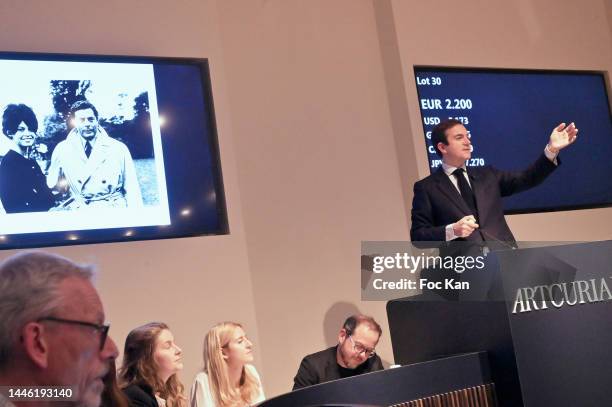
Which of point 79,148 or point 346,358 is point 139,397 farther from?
point 79,148

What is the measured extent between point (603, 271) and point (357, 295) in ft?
7.09

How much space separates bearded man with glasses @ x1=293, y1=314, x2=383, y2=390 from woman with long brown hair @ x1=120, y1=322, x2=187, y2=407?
0.80 meters

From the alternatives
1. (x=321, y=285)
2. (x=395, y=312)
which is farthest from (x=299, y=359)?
(x=395, y=312)

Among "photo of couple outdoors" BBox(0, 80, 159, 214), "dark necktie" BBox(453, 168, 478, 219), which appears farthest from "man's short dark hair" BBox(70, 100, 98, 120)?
"dark necktie" BBox(453, 168, 478, 219)

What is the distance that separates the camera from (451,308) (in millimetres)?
3160

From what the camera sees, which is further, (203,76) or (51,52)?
(203,76)

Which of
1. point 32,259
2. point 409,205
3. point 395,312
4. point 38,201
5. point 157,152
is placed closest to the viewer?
point 32,259

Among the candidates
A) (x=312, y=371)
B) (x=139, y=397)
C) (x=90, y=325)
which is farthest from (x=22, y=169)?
(x=90, y=325)

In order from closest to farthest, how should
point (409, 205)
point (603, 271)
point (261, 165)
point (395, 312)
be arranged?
point (603, 271), point (395, 312), point (261, 165), point (409, 205)

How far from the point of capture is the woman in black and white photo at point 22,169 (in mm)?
4086

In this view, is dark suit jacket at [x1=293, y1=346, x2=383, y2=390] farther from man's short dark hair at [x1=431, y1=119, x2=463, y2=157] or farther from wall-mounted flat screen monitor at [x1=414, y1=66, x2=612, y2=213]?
wall-mounted flat screen monitor at [x1=414, y1=66, x2=612, y2=213]

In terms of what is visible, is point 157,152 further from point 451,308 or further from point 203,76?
point 451,308

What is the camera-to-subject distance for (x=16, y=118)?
417cm

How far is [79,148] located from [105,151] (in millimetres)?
134
